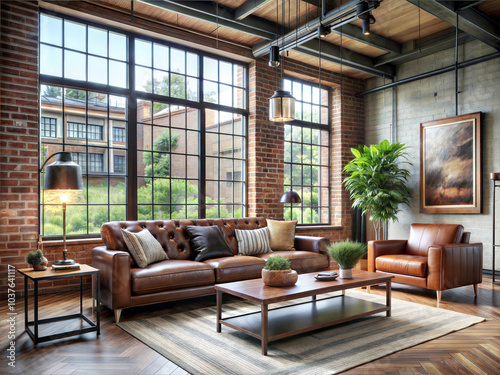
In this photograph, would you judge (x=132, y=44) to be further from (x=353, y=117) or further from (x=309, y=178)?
(x=353, y=117)

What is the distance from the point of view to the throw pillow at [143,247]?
12.9 ft

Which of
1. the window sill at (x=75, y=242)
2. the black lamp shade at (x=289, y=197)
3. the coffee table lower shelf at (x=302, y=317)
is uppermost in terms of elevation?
the black lamp shade at (x=289, y=197)

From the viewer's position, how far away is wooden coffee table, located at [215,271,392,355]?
2.90 meters

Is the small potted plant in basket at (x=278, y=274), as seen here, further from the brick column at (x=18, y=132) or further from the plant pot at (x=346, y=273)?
the brick column at (x=18, y=132)

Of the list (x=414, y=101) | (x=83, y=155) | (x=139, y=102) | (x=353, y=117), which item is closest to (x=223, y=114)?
(x=139, y=102)

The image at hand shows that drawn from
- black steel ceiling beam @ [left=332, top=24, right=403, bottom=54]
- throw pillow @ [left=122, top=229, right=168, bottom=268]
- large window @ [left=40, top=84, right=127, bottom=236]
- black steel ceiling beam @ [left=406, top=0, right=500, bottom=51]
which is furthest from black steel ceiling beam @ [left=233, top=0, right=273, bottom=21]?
throw pillow @ [left=122, top=229, right=168, bottom=268]

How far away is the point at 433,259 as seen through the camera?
14.1ft

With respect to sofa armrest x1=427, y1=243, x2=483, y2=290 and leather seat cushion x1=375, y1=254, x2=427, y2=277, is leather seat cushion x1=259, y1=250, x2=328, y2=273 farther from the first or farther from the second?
sofa armrest x1=427, y1=243, x2=483, y2=290

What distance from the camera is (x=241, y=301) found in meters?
4.29

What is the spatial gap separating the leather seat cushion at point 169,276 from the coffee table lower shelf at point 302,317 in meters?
0.76

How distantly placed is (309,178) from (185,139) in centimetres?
259

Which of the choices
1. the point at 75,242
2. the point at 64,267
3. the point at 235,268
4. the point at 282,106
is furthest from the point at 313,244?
the point at 64,267

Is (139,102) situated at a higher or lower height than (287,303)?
higher

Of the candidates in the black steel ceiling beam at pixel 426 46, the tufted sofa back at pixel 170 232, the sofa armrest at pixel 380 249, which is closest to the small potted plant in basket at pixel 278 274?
the tufted sofa back at pixel 170 232
